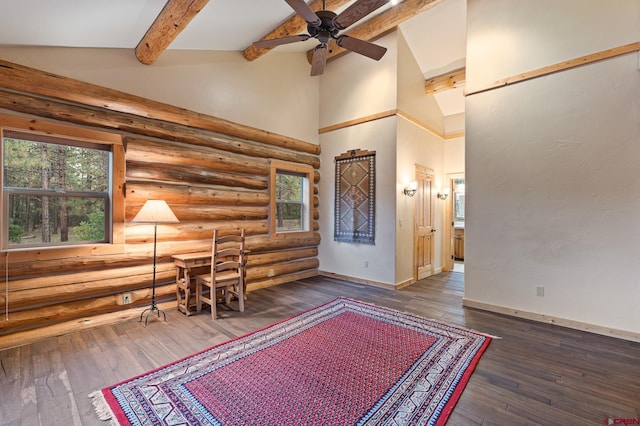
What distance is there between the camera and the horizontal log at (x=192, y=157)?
371 cm

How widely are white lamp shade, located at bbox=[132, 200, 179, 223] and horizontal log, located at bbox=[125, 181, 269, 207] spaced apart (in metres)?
0.44

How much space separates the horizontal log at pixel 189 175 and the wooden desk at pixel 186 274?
1.10 m

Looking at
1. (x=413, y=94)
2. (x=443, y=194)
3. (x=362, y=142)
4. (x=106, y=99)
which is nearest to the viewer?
(x=106, y=99)

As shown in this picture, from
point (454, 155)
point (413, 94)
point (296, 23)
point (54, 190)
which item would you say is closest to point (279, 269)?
point (54, 190)

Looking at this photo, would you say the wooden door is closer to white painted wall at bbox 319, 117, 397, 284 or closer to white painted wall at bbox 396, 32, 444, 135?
white painted wall at bbox 319, 117, 397, 284

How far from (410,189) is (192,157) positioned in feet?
12.3

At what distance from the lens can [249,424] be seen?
1861 mm

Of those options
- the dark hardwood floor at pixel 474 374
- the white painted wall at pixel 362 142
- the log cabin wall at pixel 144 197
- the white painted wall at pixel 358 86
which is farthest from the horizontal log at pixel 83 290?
the white painted wall at pixel 358 86

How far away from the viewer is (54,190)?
10.7ft

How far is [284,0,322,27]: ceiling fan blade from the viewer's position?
7.96 ft

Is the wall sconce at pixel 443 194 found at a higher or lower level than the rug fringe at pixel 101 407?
higher

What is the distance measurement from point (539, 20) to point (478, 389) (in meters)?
4.41

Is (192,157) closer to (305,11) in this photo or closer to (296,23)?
(296,23)

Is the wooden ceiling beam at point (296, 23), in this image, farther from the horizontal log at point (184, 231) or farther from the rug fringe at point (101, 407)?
the rug fringe at point (101, 407)
